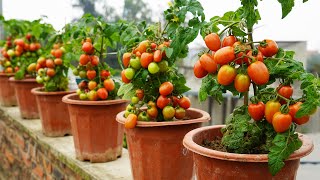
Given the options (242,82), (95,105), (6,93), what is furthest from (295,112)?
(6,93)

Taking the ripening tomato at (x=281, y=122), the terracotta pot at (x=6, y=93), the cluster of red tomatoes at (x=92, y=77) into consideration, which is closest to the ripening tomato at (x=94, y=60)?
the cluster of red tomatoes at (x=92, y=77)

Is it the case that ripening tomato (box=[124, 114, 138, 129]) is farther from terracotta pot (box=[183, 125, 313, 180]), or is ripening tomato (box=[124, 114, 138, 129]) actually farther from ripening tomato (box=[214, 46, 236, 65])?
ripening tomato (box=[214, 46, 236, 65])

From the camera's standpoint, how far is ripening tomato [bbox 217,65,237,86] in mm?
985

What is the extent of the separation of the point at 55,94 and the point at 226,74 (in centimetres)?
166

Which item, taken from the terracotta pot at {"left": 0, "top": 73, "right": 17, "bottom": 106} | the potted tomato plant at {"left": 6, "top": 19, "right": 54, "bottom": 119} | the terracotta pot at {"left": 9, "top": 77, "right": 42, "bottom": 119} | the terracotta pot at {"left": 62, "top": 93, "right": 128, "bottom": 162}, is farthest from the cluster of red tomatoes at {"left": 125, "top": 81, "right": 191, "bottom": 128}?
the terracotta pot at {"left": 0, "top": 73, "right": 17, "bottom": 106}

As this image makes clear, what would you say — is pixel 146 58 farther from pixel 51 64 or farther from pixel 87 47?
pixel 51 64

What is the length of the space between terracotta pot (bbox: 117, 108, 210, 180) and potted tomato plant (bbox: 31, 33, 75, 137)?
108 cm

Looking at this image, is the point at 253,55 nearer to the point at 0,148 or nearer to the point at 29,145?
the point at 29,145

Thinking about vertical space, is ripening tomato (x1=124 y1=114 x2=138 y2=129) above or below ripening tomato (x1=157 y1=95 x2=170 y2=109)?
below

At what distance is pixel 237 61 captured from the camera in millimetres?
1020

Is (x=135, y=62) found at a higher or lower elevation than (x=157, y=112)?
higher

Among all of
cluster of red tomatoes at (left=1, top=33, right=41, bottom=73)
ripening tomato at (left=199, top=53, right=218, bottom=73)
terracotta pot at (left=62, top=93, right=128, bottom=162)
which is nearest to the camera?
ripening tomato at (left=199, top=53, right=218, bottom=73)

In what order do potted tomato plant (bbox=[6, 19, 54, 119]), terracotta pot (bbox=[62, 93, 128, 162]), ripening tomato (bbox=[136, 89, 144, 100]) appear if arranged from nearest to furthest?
ripening tomato (bbox=[136, 89, 144, 100]) → terracotta pot (bbox=[62, 93, 128, 162]) → potted tomato plant (bbox=[6, 19, 54, 119])

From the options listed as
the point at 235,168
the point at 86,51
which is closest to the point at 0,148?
the point at 86,51
